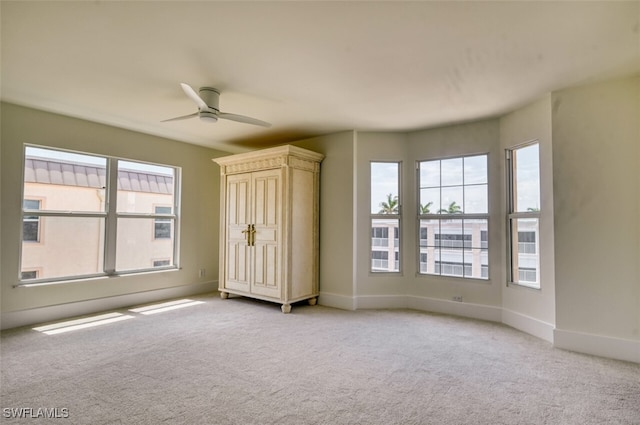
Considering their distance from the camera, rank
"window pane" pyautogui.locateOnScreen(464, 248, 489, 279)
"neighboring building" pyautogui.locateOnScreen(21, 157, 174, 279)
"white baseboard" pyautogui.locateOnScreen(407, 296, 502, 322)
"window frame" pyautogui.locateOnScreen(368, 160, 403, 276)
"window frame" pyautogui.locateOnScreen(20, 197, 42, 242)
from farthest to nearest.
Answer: "window frame" pyautogui.locateOnScreen(368, 160, 403, 276) → "window pane" pyautogui.locateOnScreen(464, 248, 489, 279) → "white baseboard" pyautogui.locateOnScreen(407, 296, 502, 322) → "neighboring building" pyautogui.locateOnScreen(21, 157, 174, 279) → "window frame" pyautogui.locateOnScreen(20, 197, 42, 242)

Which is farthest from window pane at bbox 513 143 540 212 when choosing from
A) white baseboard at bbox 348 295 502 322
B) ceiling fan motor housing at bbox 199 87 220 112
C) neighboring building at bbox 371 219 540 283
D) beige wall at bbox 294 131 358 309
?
ceiling fan motor housing at bbox 199 87 220 112

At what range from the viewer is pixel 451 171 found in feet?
15.2

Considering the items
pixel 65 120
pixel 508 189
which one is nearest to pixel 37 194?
pixel 65 120

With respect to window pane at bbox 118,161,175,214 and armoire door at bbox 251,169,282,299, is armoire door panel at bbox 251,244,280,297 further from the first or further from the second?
window pane at bbox 118,161,175,214

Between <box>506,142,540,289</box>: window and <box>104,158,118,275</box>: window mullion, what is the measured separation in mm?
5362

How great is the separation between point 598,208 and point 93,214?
5.95 meters

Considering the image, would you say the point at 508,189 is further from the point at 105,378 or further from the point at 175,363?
the point at 105,378

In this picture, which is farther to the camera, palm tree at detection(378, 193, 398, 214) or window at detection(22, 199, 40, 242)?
A: palm tree at detection(378, 193, 398, 214)

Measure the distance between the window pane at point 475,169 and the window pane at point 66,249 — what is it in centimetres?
516

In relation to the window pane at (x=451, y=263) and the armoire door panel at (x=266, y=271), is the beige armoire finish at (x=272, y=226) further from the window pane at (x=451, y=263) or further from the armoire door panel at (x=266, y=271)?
the window pane at (x=451, y=263)

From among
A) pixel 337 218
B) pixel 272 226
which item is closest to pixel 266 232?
pixel 272 226

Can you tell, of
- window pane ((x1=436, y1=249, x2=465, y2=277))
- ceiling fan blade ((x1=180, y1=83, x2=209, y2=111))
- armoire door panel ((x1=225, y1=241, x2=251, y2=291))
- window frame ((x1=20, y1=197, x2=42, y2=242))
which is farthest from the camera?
armoire door panel ((x1=225, y1=241, x2=251, y2=291))

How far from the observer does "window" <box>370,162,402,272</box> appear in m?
4.93

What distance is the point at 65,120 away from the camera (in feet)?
13.9
